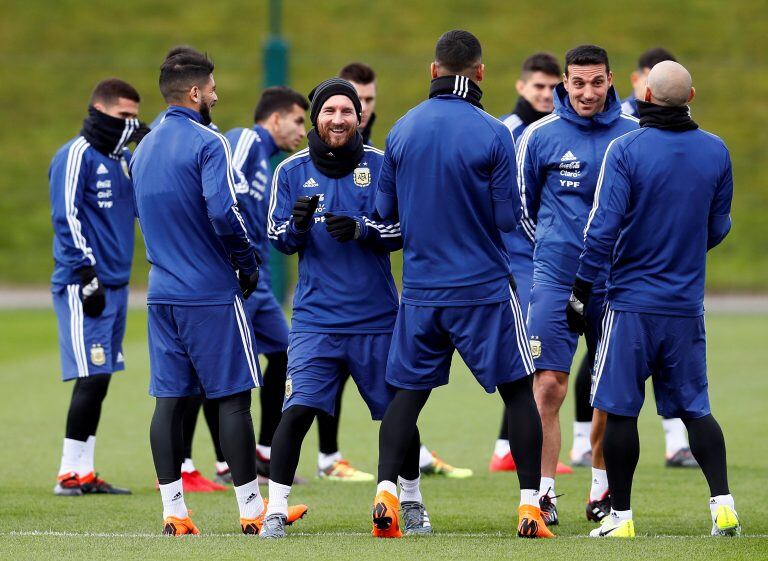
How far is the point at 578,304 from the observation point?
6777 millimetres

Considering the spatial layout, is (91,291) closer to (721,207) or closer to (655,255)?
(655,255)

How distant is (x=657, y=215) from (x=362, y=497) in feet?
9.27

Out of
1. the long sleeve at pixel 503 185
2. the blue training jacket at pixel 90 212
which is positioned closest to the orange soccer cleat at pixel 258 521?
the long sleeve at pixel 503 185

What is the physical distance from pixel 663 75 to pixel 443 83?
1040mm

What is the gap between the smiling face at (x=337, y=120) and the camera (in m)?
6.90

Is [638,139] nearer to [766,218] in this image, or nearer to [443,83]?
[443,83]

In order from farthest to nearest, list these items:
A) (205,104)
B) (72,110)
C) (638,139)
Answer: (72,110), (205,104), (638,139)

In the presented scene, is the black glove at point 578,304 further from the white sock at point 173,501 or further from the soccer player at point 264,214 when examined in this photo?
the soccer player at point 264,214

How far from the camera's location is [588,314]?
295 inches

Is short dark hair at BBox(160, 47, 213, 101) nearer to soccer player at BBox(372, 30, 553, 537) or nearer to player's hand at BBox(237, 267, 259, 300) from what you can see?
player's hand at BBox(237, 267, 259, 300)

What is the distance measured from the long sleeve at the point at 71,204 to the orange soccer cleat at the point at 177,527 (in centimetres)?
219

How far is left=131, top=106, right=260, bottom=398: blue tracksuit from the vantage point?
6766 millimetres

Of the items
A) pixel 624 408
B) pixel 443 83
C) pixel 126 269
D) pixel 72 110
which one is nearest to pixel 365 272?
pixel 443 83

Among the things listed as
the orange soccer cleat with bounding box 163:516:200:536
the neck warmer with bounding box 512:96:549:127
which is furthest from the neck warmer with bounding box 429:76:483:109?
the neck warmer with bounding box 512:96:549:127
